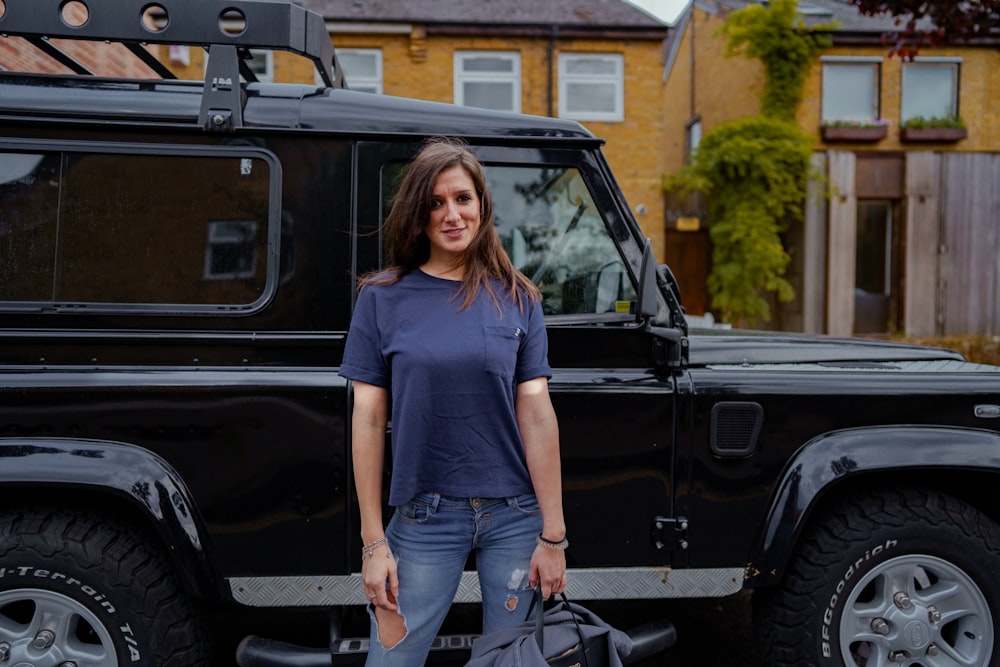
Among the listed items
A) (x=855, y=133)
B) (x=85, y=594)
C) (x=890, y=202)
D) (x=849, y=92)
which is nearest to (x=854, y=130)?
(x=855, y=133)

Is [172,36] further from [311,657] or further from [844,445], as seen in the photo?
[844,445]

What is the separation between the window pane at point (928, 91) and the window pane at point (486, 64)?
817 cm

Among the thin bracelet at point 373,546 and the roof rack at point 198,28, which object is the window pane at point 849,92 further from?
the thin bracelet at point 373,546

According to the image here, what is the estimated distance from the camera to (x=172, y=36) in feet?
7.61

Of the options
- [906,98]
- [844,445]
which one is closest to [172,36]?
[844,445]

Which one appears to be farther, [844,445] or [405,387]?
[844,445]

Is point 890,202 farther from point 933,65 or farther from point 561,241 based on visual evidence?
point 561,241

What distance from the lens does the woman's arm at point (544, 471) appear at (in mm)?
1738

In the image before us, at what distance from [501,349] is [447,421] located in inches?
8.6

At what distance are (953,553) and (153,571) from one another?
270cm

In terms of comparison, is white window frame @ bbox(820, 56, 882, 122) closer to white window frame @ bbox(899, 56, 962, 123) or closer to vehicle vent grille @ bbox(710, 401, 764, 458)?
white window frame @ bbox(899, 56, 962, 123)

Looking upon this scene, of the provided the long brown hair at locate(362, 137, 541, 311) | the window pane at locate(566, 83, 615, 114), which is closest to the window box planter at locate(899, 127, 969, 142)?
the window pane at locate(566, 83, 615, 114)

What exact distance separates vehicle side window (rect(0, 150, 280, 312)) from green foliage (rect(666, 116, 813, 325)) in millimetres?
11698

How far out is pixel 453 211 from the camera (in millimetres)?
1740
